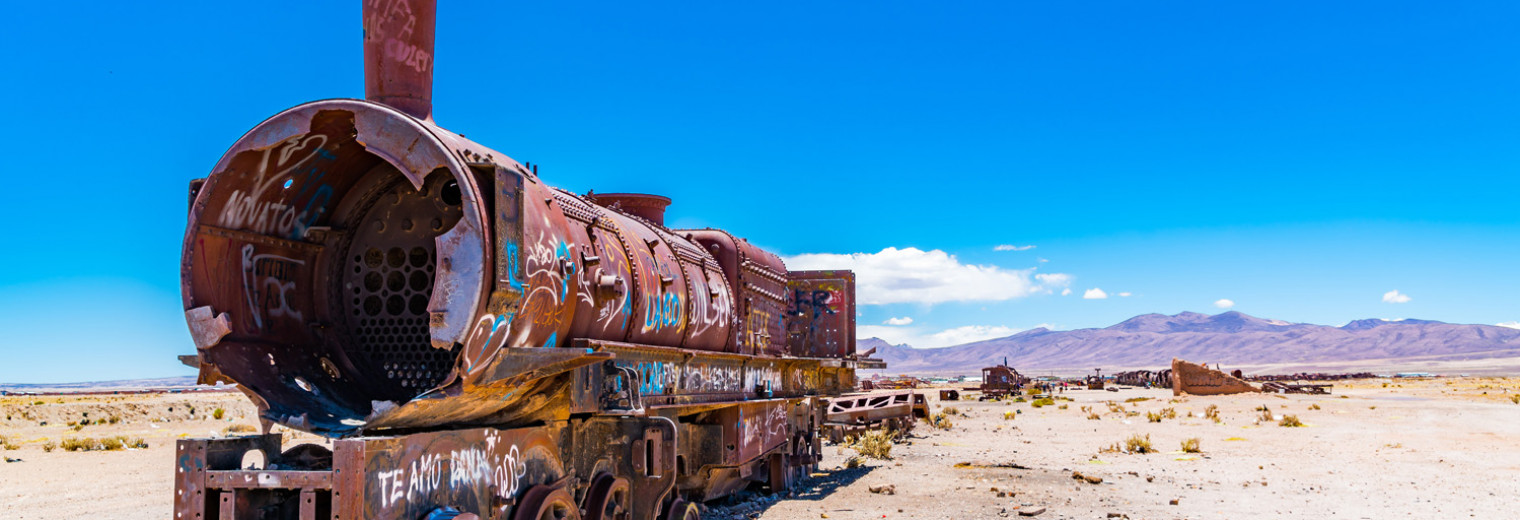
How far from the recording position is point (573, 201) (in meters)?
7.62

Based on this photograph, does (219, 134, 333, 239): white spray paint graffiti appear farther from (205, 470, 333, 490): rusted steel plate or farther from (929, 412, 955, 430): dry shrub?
(929, 412, 955, 430): dry shrub

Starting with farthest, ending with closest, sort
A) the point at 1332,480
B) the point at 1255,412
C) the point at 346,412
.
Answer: the point at 1255,412 → the point at 1332,480 → the point at 346,412

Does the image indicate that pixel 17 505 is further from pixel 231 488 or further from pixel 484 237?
pixel 484 237

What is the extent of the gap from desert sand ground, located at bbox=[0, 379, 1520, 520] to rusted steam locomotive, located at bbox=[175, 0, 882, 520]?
4.34 m

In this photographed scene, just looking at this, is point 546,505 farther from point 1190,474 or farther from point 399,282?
point 1190,474

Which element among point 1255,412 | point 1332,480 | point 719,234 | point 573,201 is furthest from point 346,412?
point 1255,412

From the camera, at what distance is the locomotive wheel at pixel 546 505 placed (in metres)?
→ 6.42

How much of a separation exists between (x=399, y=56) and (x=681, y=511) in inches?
179

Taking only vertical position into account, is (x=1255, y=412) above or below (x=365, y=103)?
below

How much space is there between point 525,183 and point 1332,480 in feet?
44.9

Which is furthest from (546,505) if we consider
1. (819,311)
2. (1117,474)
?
(1117,474)

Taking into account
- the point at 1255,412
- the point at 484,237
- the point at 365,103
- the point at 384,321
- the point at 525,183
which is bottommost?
the point at 1255,412

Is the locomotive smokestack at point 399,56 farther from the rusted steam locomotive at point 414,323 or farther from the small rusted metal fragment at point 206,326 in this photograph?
the small rusted metal fragment at point 206,326

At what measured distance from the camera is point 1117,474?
15555 mm
